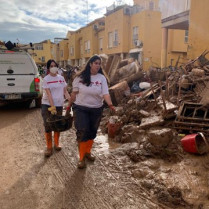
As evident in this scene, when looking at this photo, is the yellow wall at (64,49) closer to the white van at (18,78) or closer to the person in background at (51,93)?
the white van at (18,78)

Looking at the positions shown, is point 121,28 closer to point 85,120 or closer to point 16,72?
point 16,72

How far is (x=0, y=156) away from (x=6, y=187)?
1.25 metres

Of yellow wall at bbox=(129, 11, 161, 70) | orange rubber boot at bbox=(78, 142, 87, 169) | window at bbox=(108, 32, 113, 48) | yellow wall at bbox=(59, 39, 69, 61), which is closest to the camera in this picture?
orange rubber boot at bbox=(78, 142, 87, 169)

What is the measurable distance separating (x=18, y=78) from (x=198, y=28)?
7979mm

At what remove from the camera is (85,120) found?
360 centimetres

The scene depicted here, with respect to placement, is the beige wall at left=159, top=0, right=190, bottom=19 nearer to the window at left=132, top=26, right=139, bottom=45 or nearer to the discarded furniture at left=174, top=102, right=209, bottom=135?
the window at left=132, top=26, right=139, bottom=45

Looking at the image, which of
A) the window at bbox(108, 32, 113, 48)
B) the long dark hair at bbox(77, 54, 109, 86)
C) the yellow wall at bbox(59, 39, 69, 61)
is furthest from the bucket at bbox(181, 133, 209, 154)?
the yellow wall at bbox(59, 39, 69, 61)

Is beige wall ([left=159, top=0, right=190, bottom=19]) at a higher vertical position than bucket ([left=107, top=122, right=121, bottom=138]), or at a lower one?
higher

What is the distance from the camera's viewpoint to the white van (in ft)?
25.2

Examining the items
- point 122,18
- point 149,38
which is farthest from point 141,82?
point 122,18

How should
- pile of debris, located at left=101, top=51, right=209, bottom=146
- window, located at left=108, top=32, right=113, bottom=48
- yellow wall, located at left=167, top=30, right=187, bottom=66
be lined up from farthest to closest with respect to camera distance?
window, located at left=108, top=32, right=113, bottom=48, yellow wall, located at left=167, top=30, right=187, bottom=66, pile of debris, located at left=101, top=51, right=209, bottom=146

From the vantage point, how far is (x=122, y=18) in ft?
72.1

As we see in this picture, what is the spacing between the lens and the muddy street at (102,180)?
2.83 metres

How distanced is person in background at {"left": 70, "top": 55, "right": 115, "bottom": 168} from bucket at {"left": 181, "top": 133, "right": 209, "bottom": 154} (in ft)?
4.74
